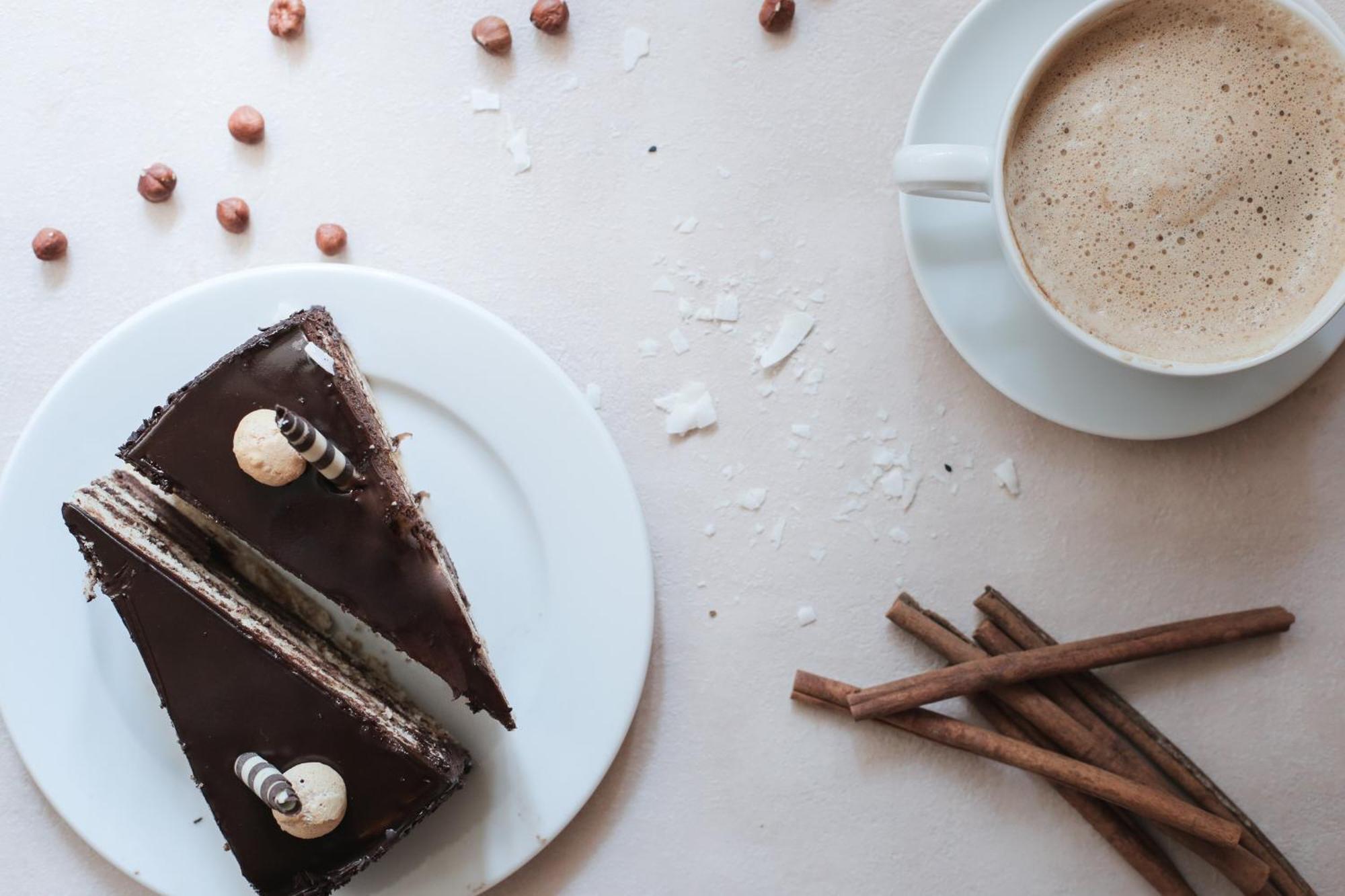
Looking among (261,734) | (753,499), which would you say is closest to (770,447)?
(753,499)

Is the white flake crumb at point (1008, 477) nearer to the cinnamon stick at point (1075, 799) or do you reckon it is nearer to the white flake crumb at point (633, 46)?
the cinnamon stick at point (1075, 799)

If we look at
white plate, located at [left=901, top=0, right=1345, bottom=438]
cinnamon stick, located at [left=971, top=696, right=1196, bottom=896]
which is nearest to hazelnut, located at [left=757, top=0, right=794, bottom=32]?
white plate, located at [left=901, top=0, right=1345, bottom=438]

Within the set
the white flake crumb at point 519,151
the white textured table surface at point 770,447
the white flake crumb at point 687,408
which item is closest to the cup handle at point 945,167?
the white textured table surface at point 770,447

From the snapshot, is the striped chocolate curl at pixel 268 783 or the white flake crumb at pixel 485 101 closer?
the striped chocolate curl at pixel 268 783

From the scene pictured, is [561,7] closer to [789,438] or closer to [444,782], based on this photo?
[789,438]

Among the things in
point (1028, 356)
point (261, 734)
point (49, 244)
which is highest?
point (49, 244)

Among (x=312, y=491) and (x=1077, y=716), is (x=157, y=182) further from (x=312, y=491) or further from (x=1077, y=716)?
(x=1077, y=716)
